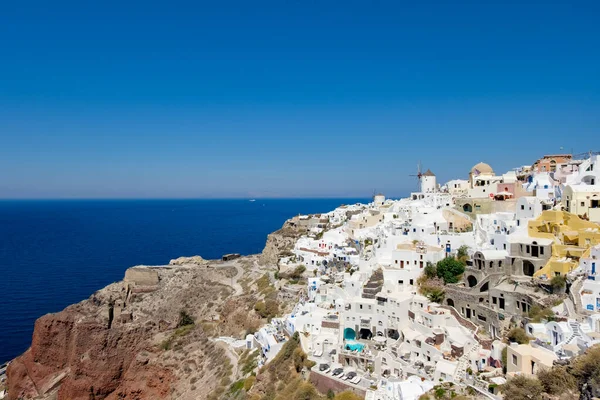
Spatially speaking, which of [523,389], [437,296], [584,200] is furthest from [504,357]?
[584,200]

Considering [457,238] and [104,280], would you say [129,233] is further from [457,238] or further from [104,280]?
[457,238]

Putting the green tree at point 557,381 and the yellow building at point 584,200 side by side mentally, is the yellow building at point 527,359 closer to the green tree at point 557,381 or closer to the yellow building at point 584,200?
the green tree at point 557,381

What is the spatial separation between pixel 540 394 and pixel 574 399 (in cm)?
122

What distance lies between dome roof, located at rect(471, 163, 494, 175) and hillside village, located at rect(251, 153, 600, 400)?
Result: 391 inches

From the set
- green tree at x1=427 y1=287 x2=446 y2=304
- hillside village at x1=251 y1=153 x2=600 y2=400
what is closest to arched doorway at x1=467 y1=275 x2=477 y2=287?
hillside village at x1=251 y1=153 x2=600 y2=400

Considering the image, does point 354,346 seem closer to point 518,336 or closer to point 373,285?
point 373,285

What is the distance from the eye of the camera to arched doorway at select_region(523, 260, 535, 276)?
2691 centimetres

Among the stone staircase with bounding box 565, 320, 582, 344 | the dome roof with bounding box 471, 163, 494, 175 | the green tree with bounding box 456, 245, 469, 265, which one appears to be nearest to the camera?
the stone staircase with bounding box 565, 320, 582, 344

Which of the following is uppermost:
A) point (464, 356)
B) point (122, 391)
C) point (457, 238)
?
point (457, 238)

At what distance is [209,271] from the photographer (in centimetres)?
5869

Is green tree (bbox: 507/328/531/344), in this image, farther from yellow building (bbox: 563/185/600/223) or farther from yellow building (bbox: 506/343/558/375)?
yellow building (bbox: 563/185/600/223)

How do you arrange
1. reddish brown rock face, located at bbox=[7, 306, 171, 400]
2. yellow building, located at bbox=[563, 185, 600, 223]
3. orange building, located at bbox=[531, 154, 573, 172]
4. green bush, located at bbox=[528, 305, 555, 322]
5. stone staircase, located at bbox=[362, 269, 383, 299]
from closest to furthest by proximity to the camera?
green bush, located at bbox=[528, 305, 555, 322] → stone staircase, located at bbox=[362, 269, 383, 299] → yellow building, located at bbox=[563, 185, 600, 223] → reddish brown rock face, located at bbox=[7, 306, 171, 400] → orange building, located at bbox=[531, 154, 573, 172]

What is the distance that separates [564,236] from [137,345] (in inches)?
1609

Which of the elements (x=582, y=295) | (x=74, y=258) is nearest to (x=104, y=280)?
(x=74, y=258)
